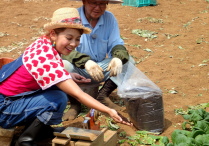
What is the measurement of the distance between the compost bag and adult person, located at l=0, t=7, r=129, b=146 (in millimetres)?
752

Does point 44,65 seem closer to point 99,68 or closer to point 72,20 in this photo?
point 72,20

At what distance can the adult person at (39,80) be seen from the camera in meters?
2.78

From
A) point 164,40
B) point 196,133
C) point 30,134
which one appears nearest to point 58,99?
point 30,134

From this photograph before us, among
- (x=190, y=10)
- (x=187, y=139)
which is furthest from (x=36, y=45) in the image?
(x=190, y=10)

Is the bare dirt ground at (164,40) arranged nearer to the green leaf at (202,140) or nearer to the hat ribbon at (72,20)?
the green leaf at (202,140)

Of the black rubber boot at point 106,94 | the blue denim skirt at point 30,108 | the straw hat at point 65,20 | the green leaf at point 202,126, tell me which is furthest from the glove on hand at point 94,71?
the green leaf at point 202,126

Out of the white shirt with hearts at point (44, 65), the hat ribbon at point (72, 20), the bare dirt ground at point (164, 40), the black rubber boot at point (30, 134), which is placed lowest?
the bare dirt ground at point (164, 40)

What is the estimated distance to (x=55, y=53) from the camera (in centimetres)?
285

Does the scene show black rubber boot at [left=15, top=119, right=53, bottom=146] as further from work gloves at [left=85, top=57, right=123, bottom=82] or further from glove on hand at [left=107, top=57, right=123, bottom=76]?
glove on hand at [left=107, top=57, right=123, bottom=76]

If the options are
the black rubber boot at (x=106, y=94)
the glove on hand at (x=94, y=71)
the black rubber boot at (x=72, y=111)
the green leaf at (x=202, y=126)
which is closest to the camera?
the green leaf at (x=202, y=126)

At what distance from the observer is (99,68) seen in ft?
11.9

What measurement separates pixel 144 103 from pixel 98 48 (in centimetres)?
101

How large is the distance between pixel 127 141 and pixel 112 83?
93 centimetres

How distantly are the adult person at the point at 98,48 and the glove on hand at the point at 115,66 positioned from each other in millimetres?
45
